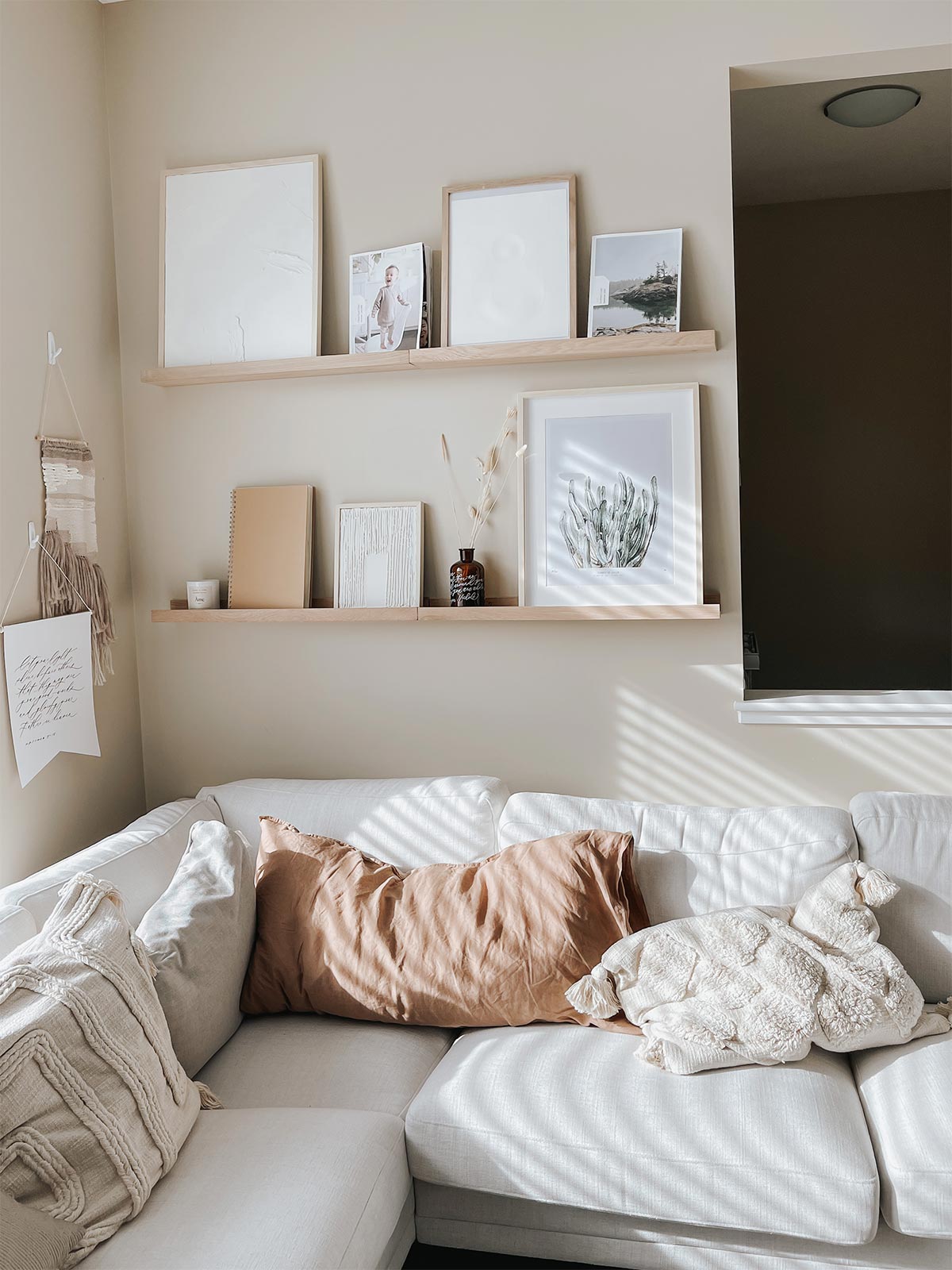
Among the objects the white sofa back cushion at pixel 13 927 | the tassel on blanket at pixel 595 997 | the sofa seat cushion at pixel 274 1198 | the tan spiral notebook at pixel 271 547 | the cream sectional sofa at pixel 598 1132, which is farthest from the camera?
the tan spiral notebook at pixel 271 547

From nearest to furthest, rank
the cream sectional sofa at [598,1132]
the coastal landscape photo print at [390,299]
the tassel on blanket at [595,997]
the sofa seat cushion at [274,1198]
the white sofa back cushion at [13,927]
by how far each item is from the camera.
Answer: the sofa seat cushion at [274,1198] < the cream sectional sofa at [598,1132] < the white sofa back cushion at [13,927] < the tassel on blanket at [595,997] < the coastal landscape photo print at [390,299]

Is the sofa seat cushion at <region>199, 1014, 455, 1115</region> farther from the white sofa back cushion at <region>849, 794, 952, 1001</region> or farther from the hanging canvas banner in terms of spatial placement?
the white sofa back cushion at <region>849, 794, 952, 1001</region>

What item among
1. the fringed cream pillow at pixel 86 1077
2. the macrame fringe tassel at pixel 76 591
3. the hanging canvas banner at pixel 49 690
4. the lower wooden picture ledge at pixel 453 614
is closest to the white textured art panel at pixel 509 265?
the lower wooden picture ledge at pixel 453 614

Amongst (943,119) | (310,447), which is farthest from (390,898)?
(943,119)

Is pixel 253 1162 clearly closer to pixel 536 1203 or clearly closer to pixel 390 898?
pixel 536 1203

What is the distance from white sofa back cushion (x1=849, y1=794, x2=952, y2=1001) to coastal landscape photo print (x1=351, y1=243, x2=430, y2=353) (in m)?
1.54

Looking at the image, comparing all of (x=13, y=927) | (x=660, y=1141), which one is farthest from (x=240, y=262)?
(x=660, y=1141)

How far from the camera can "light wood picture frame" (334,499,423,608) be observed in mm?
2588

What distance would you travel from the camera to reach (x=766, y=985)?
1874 millimetres

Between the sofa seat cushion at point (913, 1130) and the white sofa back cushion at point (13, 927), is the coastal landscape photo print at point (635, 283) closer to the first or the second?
the sofa seat cushion at point (913, 1130)

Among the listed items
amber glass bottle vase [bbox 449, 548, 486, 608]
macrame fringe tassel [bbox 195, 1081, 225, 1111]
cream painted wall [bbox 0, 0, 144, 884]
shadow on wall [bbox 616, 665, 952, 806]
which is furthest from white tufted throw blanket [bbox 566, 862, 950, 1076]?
cream painted wall [bbox 0, 0, 144, 884]

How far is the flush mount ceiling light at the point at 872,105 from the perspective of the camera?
294 centimetres

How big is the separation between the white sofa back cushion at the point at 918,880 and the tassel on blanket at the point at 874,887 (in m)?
0.08

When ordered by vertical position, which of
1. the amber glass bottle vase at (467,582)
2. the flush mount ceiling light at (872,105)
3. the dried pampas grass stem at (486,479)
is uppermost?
the flush mount ceiling light at (872,105)
